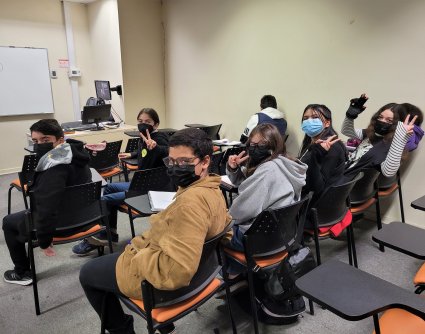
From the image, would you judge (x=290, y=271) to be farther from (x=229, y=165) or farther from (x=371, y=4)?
(x=371, y=4)

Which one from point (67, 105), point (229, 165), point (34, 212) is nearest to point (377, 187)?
point (229, 165)

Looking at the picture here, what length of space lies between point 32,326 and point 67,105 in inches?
180

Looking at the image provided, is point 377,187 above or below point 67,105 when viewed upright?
below

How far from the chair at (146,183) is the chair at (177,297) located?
103cm

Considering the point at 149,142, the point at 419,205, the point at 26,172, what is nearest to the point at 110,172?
the point at 26,172

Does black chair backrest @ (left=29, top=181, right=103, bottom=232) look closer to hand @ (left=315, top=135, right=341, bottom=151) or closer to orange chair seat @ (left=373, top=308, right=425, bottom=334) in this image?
hand @ (left=315, top=135, right=341, bottom=151)

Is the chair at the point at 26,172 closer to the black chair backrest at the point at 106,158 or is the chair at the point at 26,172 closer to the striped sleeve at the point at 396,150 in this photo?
the black chair backrest at the point at 106,158

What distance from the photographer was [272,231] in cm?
166

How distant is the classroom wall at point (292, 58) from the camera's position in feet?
9.84

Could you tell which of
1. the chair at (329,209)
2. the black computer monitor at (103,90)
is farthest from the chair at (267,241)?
the black computer monitor at (103,90)

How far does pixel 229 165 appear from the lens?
230cm

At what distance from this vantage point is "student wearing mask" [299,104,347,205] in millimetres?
2199

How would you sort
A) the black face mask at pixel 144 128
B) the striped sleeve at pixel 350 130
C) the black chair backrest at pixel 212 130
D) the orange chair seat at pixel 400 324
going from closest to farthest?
the orange chair seat at pixel 400 324
the black face mask at pixel 144 128
the striped sleeve at pixel 350 130
the black chair backrest at pixel 212 130

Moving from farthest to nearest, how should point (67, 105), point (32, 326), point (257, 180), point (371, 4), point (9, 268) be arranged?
point (67, 105) < point (371, 4) < point (9, 268) < point (32, 326) < point (257, 180)
